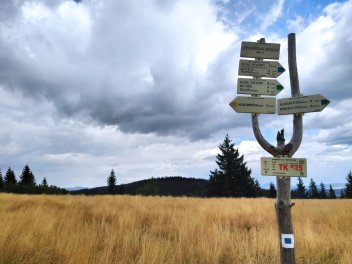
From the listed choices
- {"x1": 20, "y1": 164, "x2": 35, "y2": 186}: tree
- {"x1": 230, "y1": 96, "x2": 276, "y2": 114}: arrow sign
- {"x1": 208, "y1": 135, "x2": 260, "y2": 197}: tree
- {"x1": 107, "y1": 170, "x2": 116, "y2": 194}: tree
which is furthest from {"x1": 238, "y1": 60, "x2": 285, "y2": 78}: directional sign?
{"x1": 20, "y1": 164, "x2": 35, "y2": 186}: tree

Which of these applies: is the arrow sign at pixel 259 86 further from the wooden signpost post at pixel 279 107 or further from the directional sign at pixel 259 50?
the directional sign at pixel 259 50

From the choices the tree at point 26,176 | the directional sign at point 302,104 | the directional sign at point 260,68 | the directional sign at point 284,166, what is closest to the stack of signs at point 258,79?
the directional sign at point 260,68

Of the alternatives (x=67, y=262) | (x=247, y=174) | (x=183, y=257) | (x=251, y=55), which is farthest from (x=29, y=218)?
(x=247, y=174)

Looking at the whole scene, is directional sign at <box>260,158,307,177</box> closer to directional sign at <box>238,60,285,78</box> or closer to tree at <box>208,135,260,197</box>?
directional sign at <box>238,60,285,78</box>

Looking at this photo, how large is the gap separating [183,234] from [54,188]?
66262 millimetres

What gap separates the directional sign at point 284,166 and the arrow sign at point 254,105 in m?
0.74

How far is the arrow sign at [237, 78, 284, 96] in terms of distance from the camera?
182 inches

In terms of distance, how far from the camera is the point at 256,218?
31.6 ft

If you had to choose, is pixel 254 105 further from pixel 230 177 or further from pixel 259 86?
pixel 230 177

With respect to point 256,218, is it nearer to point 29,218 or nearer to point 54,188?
point 29,218

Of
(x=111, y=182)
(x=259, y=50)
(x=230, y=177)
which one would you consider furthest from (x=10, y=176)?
(x=259, y=50)

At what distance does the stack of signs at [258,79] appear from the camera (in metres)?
4.58

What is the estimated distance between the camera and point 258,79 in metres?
4.66

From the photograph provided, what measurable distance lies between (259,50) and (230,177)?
42.6m
